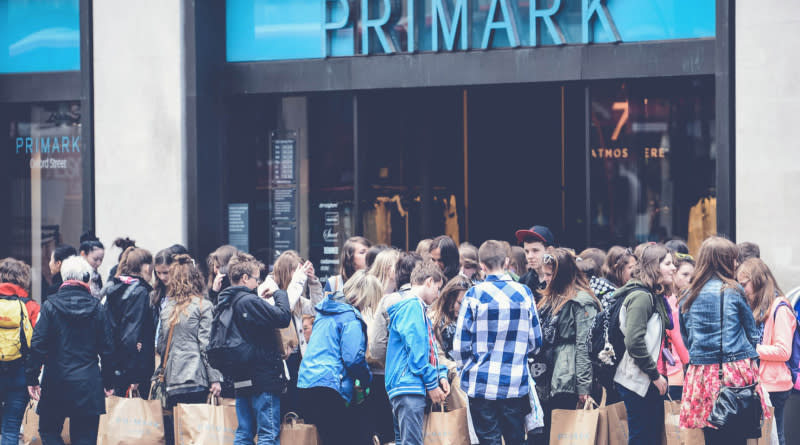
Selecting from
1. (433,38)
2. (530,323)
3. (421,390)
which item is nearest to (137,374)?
(421,390)

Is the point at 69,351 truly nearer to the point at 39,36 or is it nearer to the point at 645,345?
the point at 645,345

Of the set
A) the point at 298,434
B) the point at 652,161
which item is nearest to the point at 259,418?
the point at 298,434

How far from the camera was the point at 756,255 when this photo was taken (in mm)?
9031

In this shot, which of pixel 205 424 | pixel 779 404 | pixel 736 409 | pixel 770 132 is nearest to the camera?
pixel 736 409

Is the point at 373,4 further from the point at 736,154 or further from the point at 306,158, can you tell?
the point at 736,154

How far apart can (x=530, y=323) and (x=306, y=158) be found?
609 cm

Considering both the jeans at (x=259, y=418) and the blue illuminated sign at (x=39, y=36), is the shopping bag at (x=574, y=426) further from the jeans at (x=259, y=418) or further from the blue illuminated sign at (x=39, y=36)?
the blue illuminated sign at (x=39, y=36)

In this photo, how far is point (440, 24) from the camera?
39.6ft

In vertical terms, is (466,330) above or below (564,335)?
above

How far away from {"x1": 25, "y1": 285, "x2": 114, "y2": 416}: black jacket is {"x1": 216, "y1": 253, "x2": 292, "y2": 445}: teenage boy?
1185 millimetres

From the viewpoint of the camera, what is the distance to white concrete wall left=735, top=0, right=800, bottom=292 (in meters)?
10.3

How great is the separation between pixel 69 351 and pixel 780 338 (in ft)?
19.0

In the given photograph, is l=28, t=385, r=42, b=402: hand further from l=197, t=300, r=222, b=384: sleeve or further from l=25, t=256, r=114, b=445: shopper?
l=197, t=300, r=222, b=384: sleeve

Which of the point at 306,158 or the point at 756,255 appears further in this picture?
the point at 306,158
